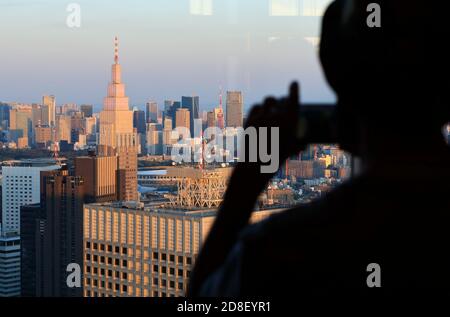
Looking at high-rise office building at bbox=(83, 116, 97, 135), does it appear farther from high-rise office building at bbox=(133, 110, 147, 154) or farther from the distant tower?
the distant tower

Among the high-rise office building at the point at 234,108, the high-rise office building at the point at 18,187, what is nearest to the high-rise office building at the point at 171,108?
the high-rise office building at the point at 18,187

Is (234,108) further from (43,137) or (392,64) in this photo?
(43,137)

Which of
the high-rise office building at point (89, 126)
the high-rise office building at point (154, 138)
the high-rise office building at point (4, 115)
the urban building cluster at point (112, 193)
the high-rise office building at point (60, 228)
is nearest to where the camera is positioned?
the urban building cluster at point (112, 193)

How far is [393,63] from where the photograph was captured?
381 mm

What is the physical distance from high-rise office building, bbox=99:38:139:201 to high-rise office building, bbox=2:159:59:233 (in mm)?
1008

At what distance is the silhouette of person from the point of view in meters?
0.38

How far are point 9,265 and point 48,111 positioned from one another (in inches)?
126

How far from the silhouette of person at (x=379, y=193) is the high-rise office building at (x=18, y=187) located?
1480cm

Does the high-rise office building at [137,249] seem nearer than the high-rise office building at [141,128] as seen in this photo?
Yes

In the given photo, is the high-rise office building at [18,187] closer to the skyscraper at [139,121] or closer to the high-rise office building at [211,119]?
the skyscraper at [139,121]

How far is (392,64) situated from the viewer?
15.0 inches

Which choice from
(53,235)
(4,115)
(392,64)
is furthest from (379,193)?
(4,115)

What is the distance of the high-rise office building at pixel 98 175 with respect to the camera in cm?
1330

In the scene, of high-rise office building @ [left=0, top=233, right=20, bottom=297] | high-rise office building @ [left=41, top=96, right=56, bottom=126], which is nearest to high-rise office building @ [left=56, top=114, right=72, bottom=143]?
high-rise office building @ [left=41, top=96, right=56, bottom=126]
